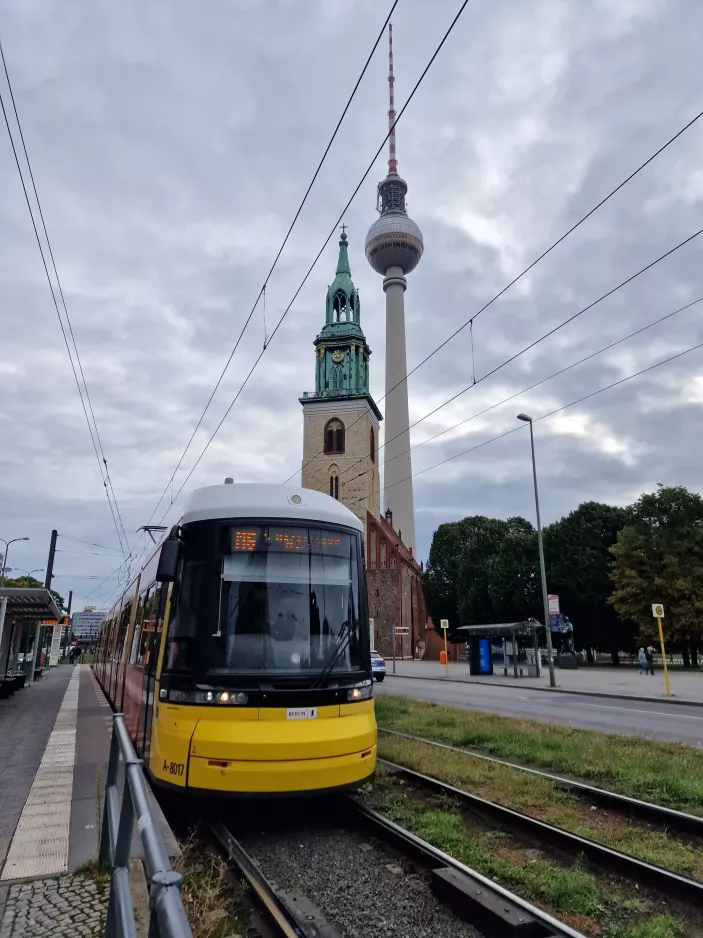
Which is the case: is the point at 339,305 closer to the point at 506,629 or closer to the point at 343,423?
the point at 343,423

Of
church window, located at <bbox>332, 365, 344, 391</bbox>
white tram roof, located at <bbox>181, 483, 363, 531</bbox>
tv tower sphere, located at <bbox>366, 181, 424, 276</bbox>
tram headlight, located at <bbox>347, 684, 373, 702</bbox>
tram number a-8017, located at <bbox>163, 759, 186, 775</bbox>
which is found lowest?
tram number a-8017, located at <bbox>163, 759, 186, 775</bbox>

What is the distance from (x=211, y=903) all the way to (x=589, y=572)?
148 feet

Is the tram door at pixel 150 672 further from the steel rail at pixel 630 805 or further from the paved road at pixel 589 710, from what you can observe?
the paved road at pixel 589 710

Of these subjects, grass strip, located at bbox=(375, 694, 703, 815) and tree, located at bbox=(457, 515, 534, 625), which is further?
tree, located at bbox=(457, 515, 534, 625)

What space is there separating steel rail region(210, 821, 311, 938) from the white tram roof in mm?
2796

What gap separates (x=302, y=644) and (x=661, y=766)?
533 centimetres

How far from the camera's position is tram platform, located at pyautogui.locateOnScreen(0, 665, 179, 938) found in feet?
13.4

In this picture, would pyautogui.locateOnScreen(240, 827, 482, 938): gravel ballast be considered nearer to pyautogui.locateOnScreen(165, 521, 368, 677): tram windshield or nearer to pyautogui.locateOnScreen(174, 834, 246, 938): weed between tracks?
pyautogui.locateOnScreen(174, 834, 246, 938): weed between tracks

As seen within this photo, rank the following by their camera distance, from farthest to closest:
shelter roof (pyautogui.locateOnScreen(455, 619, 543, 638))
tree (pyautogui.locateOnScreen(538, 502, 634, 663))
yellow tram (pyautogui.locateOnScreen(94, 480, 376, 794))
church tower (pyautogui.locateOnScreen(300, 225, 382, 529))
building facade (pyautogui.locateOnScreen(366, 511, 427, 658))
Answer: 1. church tower (pyautogui.locateOnScreen(300, 225, 382, 529))
2. building facade (pyautogui.locateOnScreen(366, 511, 427, 658))
3. tree (pyautogui.locateOnScreen(538, 502, 634, 663))
4. shelter roof (pyautogui.locateOnScreen(455, 619, 543, 638))
5. yellow tram (pyautogui.locateOnScreen(94, 480, 376, 794))

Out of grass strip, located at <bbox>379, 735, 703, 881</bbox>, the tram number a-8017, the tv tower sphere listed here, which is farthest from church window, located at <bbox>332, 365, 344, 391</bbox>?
the tram number a-8017

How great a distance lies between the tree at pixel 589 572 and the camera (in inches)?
1783

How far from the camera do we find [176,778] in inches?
224

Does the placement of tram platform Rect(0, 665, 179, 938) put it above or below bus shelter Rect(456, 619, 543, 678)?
below

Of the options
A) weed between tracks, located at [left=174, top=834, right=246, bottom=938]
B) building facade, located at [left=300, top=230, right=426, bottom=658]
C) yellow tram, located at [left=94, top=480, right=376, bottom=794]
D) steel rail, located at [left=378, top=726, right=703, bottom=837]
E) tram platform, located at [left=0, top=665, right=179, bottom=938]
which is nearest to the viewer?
weed between tracks, located at [left=174, top=834, right=246, bottom=938]
